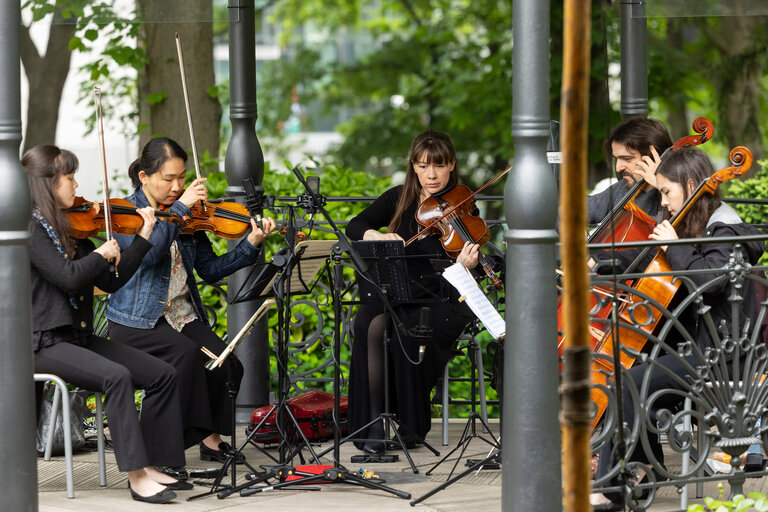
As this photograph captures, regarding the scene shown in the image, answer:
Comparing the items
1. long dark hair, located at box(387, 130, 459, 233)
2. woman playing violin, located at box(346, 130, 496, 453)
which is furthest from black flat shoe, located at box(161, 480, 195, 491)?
long dark hair, located at box(387, 130, 459, 233)

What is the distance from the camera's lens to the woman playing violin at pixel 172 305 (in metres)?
4.92

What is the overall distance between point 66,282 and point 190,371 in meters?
0.86

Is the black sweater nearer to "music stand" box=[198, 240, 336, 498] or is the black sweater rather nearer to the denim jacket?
the denim jacket

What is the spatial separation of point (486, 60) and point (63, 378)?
29.7 ft

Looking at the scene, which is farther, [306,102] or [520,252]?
[306,102]

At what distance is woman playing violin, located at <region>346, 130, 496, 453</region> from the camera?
17.7 feet

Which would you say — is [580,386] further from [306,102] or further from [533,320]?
[306,102]

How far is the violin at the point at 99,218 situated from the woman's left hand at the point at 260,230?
590 mm

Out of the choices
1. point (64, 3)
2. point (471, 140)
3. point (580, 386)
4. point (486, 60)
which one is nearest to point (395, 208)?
point (64, 3)

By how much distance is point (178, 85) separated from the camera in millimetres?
9031

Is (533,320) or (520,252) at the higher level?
(520,252)

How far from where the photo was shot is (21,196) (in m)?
3.78

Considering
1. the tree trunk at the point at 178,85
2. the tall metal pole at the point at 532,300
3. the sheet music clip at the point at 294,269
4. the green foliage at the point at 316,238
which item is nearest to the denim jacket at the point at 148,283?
the sheet music clip at the point at 294,269

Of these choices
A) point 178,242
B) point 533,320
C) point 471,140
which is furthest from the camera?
point 471,140
